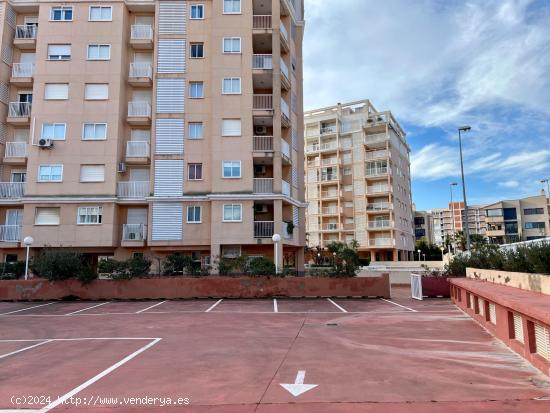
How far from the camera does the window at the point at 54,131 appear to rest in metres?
28.7

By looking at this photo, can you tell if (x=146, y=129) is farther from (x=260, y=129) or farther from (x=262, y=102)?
(x=262, y=102)

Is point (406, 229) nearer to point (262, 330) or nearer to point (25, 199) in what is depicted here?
point (25, 199)

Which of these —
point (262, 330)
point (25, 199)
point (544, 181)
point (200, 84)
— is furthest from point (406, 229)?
point (262, 330)

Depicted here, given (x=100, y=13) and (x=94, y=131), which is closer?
(x=94, y=131)

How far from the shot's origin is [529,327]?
25.2ft

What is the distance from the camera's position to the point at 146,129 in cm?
3006

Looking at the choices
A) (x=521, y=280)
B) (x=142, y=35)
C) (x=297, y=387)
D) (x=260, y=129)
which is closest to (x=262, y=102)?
(x=260, y=129)

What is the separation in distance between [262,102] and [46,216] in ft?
53.2

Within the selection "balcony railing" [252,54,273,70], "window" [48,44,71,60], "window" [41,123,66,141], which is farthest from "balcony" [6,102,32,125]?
"balcony railing" [252,54,273,70]

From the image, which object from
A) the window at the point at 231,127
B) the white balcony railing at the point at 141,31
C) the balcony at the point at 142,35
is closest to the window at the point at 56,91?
the balcony at the point at 142,35

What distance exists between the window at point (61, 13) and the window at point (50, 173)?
10.6 metres

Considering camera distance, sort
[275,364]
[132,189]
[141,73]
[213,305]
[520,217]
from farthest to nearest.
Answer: [520,217]
[141,73]
[132,189]
[213,305]
[275,364]

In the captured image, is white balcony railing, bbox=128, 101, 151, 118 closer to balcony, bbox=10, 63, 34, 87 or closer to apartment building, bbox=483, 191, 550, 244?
balcony, bbox=10, 63, 34, 87

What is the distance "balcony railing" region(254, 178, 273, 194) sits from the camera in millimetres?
27634
